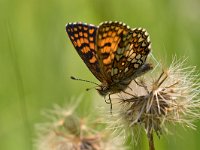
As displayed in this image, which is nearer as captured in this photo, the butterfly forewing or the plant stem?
the plant stem

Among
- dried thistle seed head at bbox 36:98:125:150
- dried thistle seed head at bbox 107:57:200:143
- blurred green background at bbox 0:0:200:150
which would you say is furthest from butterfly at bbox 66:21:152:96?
blurred green background at bbox 0:0:200:150

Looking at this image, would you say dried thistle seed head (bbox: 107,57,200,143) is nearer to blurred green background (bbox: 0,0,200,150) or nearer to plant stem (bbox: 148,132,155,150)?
plant stem (bbox: 148,132,155,150)

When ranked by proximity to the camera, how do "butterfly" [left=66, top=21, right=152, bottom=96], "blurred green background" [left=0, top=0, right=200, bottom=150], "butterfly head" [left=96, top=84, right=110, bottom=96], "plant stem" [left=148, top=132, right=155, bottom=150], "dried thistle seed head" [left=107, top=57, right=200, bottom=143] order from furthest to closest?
"blurred green background" [left=0, top=0, right=200, bottom=150], "butterfly head" [left=96, top=84, right=110, bottom=96], "butterfly" [left=66, top=21, right=152, bottom=96], "dried thistle seed head" [left=107, top=57, right=200, bottom=143], "plant stem" [left=148, top=132, right=155, bottom=150]

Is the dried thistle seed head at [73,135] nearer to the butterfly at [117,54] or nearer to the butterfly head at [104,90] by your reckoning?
the butterfly head at [104,90]

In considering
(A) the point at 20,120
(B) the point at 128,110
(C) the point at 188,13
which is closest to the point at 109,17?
(C) the point at 188,13

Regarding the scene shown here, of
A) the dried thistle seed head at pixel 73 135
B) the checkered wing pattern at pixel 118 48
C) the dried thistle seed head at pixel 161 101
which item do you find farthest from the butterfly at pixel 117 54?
the dried thistle seed head at pixel 73 135

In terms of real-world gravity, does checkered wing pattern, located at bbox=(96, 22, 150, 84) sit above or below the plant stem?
above

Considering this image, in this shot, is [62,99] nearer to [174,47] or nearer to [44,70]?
[44,70]

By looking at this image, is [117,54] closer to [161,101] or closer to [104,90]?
[104,90]
